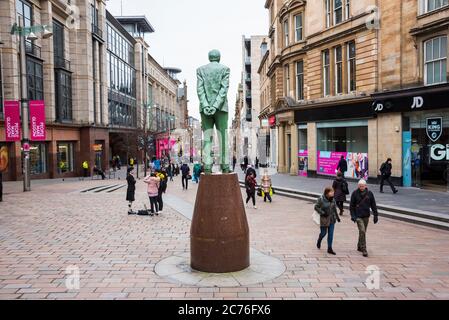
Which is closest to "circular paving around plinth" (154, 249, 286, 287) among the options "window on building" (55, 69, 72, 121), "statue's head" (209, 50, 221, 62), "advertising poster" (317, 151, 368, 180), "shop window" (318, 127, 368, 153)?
"statue's head" (209, 50, 221, 62)

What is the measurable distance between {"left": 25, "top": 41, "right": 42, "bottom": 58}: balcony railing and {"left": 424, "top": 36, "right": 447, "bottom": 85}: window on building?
2690 cm

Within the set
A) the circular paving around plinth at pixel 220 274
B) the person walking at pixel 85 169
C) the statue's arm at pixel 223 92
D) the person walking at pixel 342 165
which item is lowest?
the circular paving around plinth at pixel 220 274

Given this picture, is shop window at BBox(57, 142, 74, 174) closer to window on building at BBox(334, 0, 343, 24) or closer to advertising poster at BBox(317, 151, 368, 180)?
advertising poster at BBox(317, 151, 368, 180)

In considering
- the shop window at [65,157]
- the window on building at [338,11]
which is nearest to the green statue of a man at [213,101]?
the window on building at [338,11]

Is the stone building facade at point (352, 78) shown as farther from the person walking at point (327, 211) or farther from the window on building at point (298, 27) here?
the person walking at point (327, 211)

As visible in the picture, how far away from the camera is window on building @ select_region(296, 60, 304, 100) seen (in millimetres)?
29156

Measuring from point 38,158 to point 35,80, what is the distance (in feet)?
20.2

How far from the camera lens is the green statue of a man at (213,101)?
8.27 meters

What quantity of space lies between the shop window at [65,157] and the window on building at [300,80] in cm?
2094

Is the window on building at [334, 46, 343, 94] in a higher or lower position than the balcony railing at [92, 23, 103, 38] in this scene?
lower

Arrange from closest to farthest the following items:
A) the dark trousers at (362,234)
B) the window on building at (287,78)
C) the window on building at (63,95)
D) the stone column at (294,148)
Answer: the dark trousers at (362,234) → the stone column at (294,148) → the window on building at (287,78) → the window on building at (63,95)

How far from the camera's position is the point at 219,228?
750cm

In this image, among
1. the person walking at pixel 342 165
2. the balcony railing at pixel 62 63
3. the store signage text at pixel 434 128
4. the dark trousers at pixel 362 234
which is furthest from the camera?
the balcony railing at pixel 62 63

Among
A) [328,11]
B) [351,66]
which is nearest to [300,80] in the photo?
[328,11]
